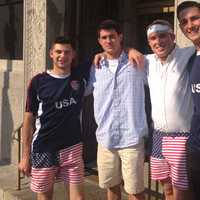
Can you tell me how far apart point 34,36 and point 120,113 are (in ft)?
11.5

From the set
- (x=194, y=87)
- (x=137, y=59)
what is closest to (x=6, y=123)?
(x=137, y=59)

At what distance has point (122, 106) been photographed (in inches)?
162

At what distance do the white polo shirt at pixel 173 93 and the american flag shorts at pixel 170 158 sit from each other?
67mm

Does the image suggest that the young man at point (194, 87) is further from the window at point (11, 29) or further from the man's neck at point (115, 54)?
the window at point (11, 29)

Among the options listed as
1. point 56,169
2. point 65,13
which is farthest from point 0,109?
point 56,169

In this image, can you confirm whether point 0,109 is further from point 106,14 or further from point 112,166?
point 112,166

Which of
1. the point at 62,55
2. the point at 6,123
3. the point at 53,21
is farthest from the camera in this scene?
the point at 6,123

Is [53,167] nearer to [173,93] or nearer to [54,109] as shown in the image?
[54,109]

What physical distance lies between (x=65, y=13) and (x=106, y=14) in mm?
693

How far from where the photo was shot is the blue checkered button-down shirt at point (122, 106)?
13.4 ft

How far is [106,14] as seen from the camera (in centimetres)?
762

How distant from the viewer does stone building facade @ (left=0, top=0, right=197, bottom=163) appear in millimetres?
A: 7211

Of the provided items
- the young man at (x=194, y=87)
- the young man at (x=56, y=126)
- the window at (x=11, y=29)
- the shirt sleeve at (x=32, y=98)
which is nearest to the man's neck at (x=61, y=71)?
the young man at (x=56, y=126)

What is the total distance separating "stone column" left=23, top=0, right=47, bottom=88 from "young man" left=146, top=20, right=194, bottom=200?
137 inches
